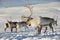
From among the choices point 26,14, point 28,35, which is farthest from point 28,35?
point 26,14

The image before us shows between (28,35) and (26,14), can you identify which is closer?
(28,35)

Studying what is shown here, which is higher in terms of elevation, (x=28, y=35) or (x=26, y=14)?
(x=26, y=14)

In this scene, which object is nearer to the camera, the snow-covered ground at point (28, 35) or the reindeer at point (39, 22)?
the snow-covered ground at point (28, 35)

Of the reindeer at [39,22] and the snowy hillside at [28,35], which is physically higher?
the reindeer at [39,22]

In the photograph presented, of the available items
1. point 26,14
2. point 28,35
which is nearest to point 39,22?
point 28,35

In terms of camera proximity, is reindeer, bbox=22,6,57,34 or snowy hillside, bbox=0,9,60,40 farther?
reindeer, bbox=22,6,57,34

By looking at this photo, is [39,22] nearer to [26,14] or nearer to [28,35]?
[28,35]

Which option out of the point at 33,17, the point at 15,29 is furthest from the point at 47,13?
the point at 15,29

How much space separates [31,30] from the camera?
384cm

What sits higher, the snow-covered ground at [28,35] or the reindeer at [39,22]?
the reindeer at [39,22]

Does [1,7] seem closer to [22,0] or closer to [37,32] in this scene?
[22,0]

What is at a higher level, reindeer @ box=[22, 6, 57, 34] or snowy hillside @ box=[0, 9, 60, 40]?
reindeer @ box=[22, 6, 57, 34]

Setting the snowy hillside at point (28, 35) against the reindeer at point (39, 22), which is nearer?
the snowy hillside at point (28, 35)

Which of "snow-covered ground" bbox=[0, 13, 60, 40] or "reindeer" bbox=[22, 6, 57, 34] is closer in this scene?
"snow-covered ground" bbox=[0, 13, 60, 40]
